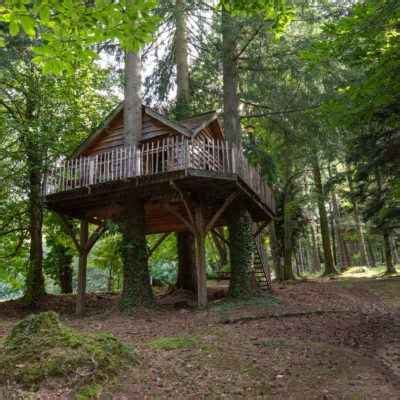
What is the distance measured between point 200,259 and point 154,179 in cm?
A: 310

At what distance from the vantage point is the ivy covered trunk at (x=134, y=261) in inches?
444

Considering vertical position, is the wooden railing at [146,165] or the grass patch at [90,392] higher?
the wooden railing at [146,165]

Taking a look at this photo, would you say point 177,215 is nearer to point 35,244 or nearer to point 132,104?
point 132,104

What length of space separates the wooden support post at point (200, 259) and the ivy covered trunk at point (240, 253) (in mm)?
1613

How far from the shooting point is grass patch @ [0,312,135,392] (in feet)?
13.8

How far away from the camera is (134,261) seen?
11.7 m

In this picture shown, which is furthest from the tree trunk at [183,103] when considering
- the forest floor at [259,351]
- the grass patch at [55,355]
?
the grass patch at [55,355]

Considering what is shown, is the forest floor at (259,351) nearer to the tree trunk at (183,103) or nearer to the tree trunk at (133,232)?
the tree trunk at (133,232)

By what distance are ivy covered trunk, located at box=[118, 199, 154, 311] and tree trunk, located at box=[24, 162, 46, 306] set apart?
435 cm

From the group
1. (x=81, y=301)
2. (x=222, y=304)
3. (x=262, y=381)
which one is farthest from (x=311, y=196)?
(x=262, y=381)

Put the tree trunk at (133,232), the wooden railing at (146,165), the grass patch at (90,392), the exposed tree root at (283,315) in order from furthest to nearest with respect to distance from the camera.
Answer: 1. the tree trunk at (133,232)
2. the wooden railing at (146,165)
3. the exposed tree root at (283,315)
4. the grass patch at (90,392)

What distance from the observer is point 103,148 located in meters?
14.9

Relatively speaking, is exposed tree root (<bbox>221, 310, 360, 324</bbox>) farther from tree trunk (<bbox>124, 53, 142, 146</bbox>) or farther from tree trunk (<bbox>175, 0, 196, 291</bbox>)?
tree trunk (<bbox>124, 53, 142, 146</bbox>)

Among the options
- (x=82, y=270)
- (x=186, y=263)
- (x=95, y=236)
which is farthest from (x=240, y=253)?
(x=82, y=270)
